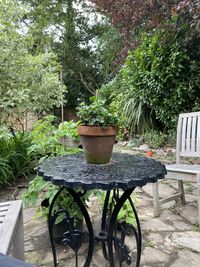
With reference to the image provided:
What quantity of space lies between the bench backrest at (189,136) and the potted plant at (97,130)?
4.19ft

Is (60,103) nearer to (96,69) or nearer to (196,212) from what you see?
(196,212)

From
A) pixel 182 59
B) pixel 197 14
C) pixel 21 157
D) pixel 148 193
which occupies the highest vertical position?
pixel 197 14

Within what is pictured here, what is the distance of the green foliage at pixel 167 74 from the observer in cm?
425

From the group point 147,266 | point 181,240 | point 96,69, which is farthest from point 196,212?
point 96,69

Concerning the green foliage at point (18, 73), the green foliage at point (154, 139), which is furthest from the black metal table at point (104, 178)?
the green foliage at point (154, 139)

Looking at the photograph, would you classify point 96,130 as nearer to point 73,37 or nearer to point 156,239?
point 156,239

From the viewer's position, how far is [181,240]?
5.99 feet

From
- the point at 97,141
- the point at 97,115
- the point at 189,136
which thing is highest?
the point at 97,115

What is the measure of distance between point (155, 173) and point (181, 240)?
861mm

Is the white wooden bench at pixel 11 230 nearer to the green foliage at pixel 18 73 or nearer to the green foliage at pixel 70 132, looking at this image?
the green foliage at pixel 70 132

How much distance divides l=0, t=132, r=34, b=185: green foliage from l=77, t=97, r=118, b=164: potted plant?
1961mm

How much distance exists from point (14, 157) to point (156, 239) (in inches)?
Answer: 81.2

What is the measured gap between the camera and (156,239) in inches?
73.0

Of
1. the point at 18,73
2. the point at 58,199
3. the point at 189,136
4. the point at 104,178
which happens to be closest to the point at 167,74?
the point at 189,136
